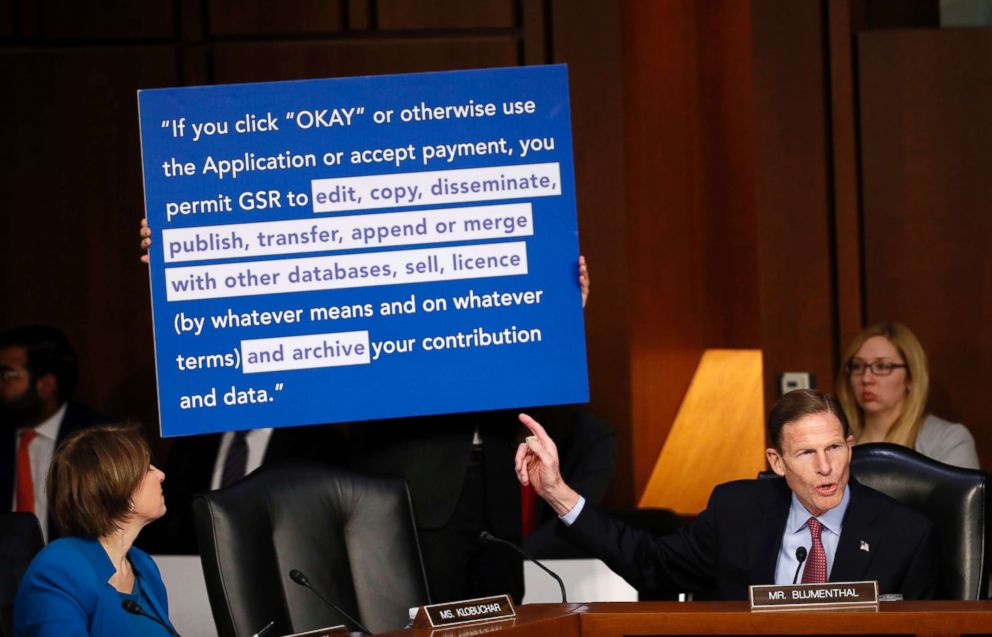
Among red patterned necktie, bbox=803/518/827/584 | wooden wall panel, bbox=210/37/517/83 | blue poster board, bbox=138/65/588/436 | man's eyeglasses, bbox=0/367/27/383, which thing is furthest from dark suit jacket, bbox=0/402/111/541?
red patterned necktie, bbox=803/518/827/584

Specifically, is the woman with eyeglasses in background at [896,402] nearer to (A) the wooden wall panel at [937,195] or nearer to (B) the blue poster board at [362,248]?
(A) the wooden wall panel at [937,195]

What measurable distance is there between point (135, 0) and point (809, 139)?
253cm

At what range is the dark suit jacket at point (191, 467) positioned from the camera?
4.74m

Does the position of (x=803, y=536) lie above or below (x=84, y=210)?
below

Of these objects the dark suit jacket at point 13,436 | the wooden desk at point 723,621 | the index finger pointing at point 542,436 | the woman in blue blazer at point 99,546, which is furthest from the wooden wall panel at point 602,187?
the wooden desk at point 723,621

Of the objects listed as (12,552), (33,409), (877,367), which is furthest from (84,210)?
(877,367)

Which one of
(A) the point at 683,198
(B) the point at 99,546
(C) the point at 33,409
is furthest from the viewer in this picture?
(A) the point at 683,198

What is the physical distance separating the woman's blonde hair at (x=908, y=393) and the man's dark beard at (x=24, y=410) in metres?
2.65

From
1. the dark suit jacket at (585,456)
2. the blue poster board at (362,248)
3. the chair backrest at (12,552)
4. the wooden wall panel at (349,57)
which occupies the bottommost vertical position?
the dark suit jacket at (585,456)

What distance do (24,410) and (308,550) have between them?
6.98 ft

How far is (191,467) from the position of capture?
4812 mm

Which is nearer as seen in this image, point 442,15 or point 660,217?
point 442,15

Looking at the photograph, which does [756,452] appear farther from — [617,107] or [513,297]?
[513,297]

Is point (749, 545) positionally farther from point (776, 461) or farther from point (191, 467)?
point (191, 467)
